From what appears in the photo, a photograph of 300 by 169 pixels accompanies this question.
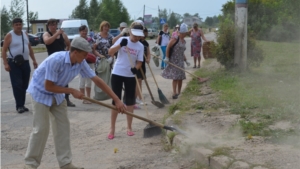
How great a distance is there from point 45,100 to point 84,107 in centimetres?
470

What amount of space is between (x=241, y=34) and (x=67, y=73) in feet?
25.9

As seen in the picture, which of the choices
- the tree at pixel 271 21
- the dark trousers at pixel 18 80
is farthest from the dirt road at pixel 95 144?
the tree at pixel 271 21

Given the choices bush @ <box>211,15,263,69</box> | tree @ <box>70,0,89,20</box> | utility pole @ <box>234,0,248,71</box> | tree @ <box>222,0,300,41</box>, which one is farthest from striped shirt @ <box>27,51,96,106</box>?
tree @ <box>70,0,89,20</box>

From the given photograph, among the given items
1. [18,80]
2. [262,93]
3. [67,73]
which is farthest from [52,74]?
[262,93]

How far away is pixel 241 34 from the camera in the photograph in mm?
12578

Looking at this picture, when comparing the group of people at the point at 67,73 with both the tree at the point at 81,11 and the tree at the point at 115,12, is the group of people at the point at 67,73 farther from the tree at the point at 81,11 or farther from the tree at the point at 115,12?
the tree at the point at 81,11

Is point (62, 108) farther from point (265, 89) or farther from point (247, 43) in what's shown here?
point (247, 43)

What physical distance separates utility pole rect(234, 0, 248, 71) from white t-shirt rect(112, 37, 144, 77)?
5.35 m

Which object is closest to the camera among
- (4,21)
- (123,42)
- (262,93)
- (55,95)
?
(55,95)

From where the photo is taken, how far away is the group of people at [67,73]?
5.39m

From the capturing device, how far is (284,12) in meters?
23.5

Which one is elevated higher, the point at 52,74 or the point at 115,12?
the point at 115,12

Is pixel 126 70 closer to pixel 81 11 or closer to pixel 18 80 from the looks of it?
pixel 18 80

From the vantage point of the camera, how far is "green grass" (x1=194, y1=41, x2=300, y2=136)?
693cm
